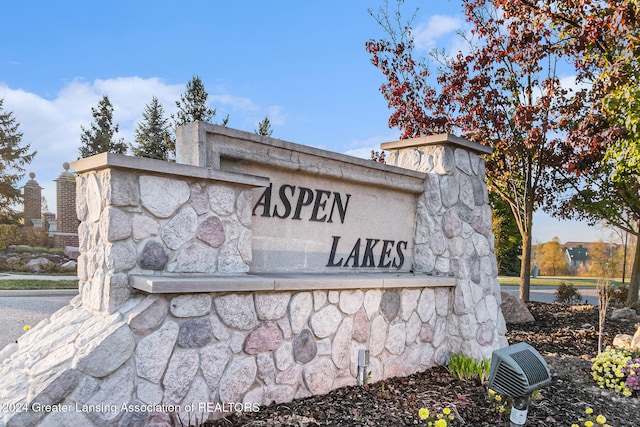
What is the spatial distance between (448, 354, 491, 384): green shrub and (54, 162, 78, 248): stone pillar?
21.1 metres

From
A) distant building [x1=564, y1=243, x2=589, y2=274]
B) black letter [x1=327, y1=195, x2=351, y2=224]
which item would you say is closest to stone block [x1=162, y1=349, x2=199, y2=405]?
black letter [x1=327, y1=195, x2=351, y2=224]

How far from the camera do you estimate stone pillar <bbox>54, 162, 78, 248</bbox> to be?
21.2 metres

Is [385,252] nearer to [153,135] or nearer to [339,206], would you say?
[339,206]

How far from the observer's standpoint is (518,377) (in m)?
3.10

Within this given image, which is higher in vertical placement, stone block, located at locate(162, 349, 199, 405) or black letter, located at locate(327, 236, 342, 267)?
black letter, located at locate(327, 236, 342, 267)

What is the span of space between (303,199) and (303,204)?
4 cm

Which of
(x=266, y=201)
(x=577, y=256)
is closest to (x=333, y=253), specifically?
(x=266, y=201)

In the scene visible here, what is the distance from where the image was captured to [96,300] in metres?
3.01

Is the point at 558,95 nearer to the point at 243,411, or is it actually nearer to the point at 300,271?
the point at 300,271

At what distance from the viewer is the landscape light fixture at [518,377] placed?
310cm

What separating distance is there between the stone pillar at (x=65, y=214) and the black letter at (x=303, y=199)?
20.7 meters

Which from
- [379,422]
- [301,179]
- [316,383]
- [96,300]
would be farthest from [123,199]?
[379,422]

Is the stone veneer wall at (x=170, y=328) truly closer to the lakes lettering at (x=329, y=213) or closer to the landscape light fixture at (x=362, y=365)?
the landscape light fixture at (x=362, y=365)

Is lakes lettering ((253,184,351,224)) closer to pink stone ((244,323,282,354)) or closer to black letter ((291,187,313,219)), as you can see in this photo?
black letter ((291,187,313,219))
